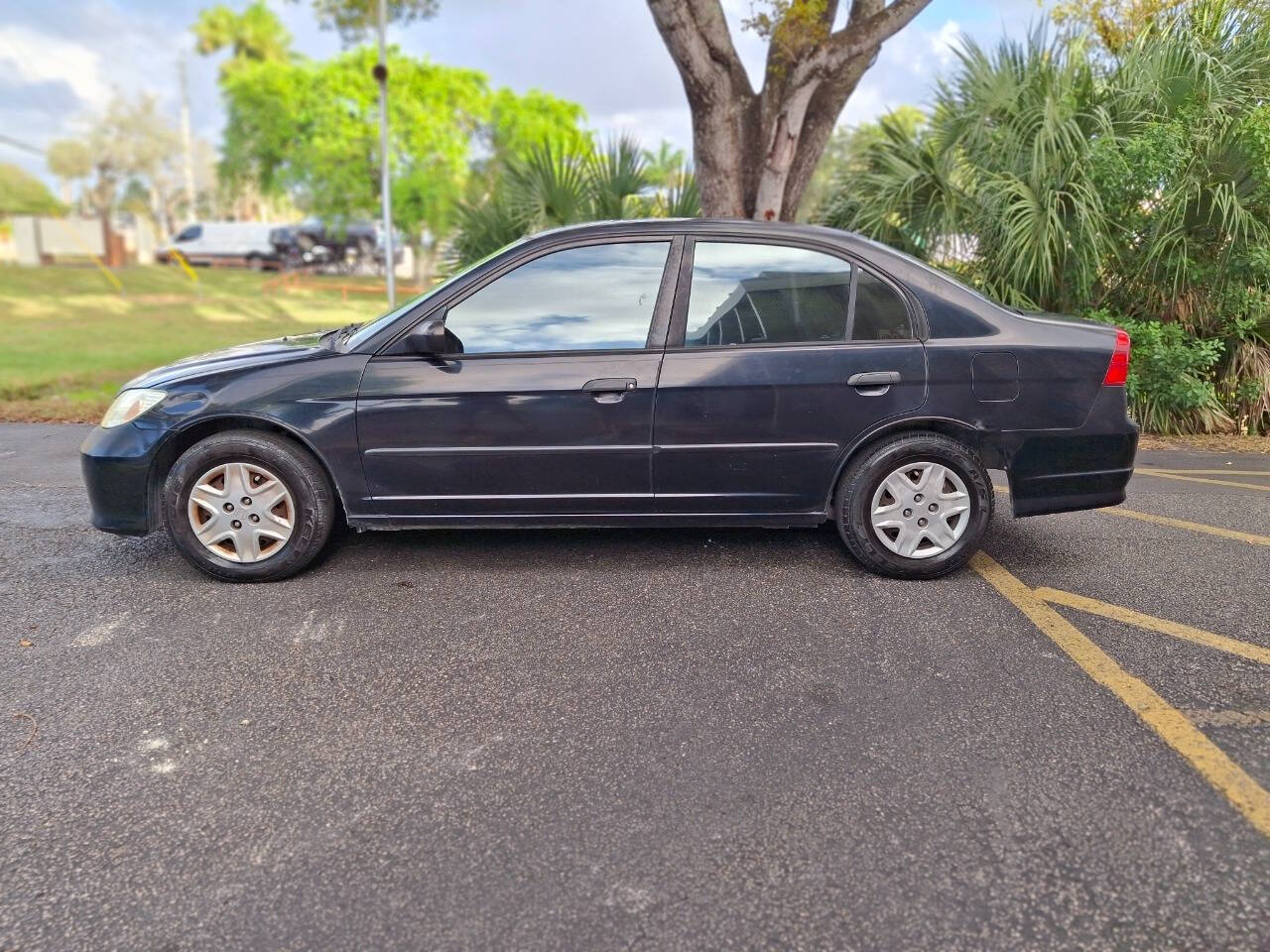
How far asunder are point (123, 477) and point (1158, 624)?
4406mm

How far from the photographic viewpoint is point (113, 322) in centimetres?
1733

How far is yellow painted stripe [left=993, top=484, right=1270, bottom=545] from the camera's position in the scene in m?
4.86

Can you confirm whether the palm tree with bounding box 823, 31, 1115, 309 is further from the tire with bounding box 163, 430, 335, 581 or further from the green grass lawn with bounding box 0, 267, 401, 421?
the green grass lawn with bounding box 0, 267, 401, 421

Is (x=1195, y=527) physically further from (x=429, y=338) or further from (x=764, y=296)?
(x=429, y=338)

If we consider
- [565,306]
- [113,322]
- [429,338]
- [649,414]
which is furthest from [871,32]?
[113,322]

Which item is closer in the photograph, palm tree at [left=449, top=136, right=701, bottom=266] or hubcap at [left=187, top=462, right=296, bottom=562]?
hubcap at [left=187, top=462, right=296, bottom=562]

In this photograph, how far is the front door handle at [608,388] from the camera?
400cm

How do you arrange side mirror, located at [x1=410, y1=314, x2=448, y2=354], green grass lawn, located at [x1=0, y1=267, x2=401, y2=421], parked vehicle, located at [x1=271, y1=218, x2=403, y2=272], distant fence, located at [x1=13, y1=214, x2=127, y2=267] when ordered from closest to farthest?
side mirror, located at [x1=410, y1=314, x2=448, y2=354]
green grass lawn, located at [x1=0, y1=267, x2=401, y2=421]
distant fence, located at [x1=13, y1=214, x2=127, y2=267]
parked vehicle, located at [x1=271, y1=218, x2=403, y2=272]

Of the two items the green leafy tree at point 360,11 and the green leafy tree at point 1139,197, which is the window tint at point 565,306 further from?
the green leafy tree at point 360,11

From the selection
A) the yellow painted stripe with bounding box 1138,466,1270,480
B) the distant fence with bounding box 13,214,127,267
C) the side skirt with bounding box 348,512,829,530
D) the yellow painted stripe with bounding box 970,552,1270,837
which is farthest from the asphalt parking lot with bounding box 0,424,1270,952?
the distant fence with bounding box 13,214,127,267

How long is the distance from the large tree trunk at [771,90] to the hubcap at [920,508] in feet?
13.7

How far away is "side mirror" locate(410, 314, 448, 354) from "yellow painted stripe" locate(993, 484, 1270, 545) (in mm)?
3112

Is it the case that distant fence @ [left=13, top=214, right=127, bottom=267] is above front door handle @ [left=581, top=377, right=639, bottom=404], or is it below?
above

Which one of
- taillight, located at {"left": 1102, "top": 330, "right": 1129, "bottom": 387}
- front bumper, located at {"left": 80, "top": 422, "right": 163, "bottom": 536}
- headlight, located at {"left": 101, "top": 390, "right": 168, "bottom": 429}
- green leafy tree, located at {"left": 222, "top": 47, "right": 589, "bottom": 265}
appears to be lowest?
front bumper, located at {"left": 80, "top": 422, "right": 163, "bottom": 536}
